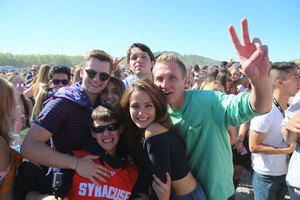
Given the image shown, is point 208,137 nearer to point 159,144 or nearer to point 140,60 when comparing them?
point 159,144

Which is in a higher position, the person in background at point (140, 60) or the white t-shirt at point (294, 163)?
the person in background at point (140, 60)

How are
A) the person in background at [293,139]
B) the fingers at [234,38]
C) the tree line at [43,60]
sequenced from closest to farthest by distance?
the fingers at [234,38], the person in background at [293,139], the tree line at [43,60]

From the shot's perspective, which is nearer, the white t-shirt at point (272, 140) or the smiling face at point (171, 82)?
the smiling face at point (171, 82)

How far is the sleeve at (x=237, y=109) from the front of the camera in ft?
4.62

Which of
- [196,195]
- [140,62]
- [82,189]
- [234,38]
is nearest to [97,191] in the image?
[82,189]

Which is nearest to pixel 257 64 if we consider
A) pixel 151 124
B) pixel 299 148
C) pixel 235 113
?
pixel 235 113

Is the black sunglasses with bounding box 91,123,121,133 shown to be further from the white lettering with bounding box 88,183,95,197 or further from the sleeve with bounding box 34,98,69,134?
the white lettering with bounding box 88,183,95,197

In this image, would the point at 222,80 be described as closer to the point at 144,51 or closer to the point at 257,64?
the point at 144,51

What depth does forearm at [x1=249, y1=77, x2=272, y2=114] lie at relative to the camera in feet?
4.33

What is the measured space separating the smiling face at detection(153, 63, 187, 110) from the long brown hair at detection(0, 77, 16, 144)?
4.51ft

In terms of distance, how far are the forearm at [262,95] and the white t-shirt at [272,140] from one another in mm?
1210

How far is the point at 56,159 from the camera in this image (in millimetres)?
1625

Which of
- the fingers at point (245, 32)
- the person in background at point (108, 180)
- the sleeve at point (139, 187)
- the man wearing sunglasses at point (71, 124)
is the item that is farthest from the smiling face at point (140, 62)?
the fingers at point (245, 32)

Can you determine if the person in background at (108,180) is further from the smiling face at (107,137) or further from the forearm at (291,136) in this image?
the forearm at (291,136)
